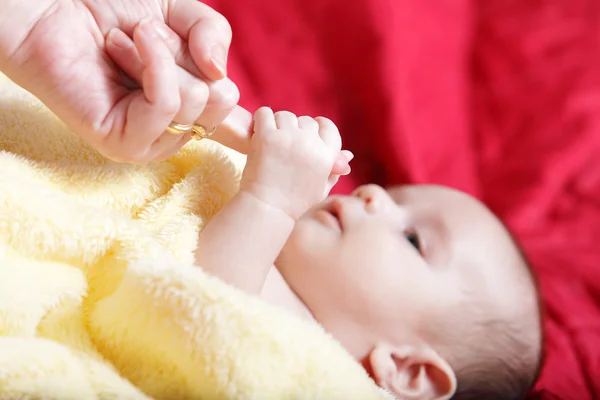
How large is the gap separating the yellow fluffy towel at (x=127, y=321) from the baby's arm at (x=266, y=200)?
0.13 feet

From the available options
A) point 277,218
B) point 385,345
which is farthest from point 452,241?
point 277,218

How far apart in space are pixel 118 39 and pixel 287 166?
0.26 m

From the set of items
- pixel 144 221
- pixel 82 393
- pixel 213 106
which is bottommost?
pixel 82 393

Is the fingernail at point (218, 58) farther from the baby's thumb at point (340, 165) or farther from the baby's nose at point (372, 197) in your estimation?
the baby's nose at point (372, 197)

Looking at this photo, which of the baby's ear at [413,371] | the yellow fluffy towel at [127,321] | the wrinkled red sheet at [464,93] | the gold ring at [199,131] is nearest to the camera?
the yellow fluffy towel at [127,321]

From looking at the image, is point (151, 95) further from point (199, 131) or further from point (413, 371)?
point (413, 371)

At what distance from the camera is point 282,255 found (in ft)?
3.16

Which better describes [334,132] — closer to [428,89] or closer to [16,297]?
[16,297]

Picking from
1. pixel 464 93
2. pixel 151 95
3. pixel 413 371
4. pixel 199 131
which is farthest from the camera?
pixel 464 93

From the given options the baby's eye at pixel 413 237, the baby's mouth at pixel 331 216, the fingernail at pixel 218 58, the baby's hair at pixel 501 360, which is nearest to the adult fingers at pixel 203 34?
the fingernail at pixel 218 58

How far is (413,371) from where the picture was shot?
37.0 inches

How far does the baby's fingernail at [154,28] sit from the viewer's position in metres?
0.70

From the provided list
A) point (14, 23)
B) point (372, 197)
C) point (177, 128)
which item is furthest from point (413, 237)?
point (14, 23)

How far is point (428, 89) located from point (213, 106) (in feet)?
2.86
